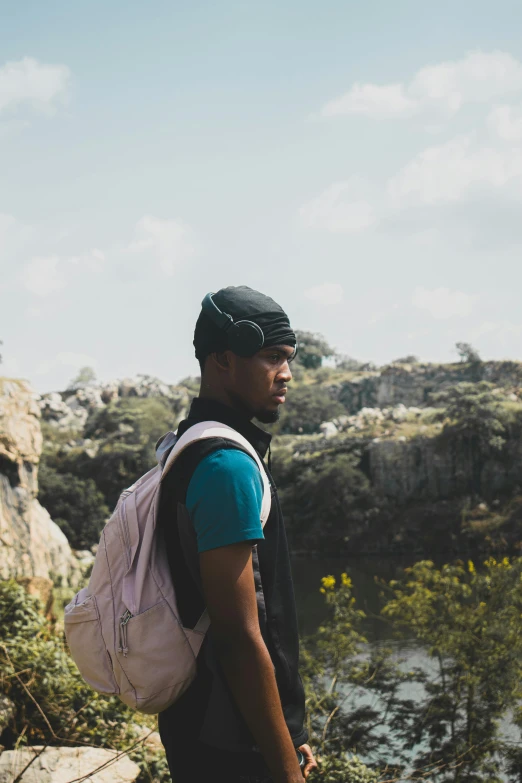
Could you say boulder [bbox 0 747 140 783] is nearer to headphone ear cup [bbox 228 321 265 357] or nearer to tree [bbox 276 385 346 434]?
headphone ear cup [bbox 228 321 265 357]

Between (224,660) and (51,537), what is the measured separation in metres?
9.36

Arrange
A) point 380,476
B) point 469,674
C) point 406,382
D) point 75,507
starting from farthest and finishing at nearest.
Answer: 1. point 406,382
2. point 380,476
3. point 75,507
4. point 469,674

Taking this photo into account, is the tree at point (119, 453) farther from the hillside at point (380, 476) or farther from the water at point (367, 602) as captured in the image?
the water at point (367, 602)

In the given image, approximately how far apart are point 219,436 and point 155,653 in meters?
0.39

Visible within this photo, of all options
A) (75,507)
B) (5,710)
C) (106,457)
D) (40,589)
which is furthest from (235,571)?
(106,457)

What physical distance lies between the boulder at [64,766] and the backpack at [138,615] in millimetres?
1742

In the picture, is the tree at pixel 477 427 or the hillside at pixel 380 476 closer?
the hillside at pixel 380 476

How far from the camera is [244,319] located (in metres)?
1.49

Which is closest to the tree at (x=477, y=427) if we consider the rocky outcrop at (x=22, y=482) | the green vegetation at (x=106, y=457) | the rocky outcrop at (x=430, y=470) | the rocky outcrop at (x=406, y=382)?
the rocky outcrop at (x=430, y=470)

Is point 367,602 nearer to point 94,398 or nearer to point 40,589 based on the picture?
point 40,589

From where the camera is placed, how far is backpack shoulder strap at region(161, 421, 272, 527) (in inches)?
53.4

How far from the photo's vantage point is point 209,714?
4.42 ft

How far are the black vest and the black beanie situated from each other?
193 mm

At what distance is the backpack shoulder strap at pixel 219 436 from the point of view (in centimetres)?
136
